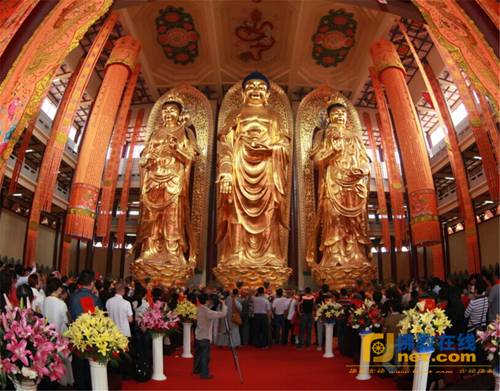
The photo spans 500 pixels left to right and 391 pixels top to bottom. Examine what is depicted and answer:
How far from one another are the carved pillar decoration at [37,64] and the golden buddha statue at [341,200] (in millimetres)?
7222

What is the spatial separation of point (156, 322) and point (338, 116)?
30.5ft

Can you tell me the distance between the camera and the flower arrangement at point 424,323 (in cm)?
359

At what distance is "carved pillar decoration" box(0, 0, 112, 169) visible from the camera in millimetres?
5289

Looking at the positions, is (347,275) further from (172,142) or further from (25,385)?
(25,385)

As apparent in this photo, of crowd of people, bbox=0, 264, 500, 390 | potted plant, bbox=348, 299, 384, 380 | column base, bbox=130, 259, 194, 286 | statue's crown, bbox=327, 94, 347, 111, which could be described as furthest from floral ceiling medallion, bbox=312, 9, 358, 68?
potted plant, bbox=348, 299, 384, 380

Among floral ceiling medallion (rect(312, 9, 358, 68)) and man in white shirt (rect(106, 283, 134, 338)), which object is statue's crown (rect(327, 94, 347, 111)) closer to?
floral ceiling medallion (rect(312, 9, 358, 68))

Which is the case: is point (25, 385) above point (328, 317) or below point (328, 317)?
Result: below

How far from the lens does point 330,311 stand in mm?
5918

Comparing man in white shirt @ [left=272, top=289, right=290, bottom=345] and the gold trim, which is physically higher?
the gold trim

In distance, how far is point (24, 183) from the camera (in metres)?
14.2

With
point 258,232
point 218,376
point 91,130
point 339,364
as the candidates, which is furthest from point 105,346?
point 258,232

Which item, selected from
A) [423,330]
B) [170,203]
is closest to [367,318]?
[423,330]

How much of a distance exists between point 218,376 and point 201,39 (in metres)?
11.0

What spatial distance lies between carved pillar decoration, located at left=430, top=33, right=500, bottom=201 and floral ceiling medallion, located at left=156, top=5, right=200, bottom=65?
298 inches
